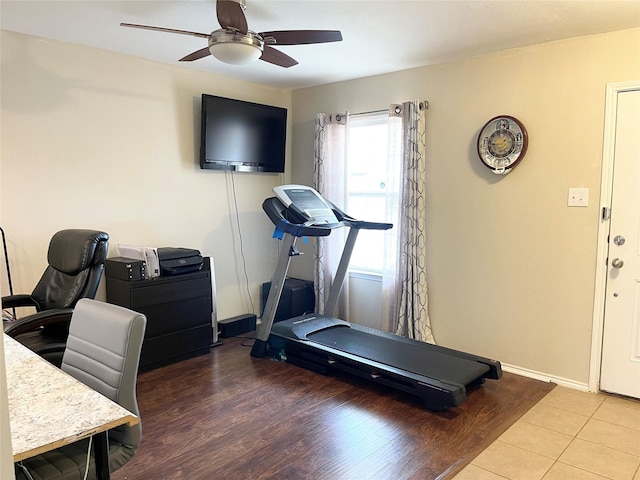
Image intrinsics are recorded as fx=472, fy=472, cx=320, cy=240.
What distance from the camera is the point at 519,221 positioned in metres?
3.57

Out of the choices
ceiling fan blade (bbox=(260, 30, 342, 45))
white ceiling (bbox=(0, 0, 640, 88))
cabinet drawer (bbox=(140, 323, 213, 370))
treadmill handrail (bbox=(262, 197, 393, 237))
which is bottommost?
cabinet drawer (bbox=(140, 323, 213, 370))

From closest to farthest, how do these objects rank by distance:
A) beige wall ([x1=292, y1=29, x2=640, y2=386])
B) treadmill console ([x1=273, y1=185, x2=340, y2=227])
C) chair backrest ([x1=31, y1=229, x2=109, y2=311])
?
chair backrest ([x1=31, y1=229, x2=109, y2=311]) → beige wall ([x1=292, y1=29, x2=640, y2=386]) → treadmill console ([x1=273, y1=185, x2=340, y2=227])

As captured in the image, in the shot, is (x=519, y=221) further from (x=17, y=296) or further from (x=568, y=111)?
(x=17, y=296)

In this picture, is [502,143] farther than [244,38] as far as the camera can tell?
Yes

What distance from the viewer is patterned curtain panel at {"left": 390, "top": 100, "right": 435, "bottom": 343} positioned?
13.2ft

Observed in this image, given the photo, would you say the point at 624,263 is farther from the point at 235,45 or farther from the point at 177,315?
the point at 177,315

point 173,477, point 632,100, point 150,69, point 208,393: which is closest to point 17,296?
point 208,393

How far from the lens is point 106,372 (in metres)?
1.66

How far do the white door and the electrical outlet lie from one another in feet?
0.52

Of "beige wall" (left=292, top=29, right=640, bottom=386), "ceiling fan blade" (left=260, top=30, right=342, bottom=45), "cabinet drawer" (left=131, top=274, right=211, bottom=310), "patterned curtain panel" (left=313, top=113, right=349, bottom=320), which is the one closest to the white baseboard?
"beige wall" (left=292, top=29, right=640, bottom=386)

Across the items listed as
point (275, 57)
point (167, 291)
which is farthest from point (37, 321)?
point (275, 57)

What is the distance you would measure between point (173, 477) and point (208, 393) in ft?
3.20

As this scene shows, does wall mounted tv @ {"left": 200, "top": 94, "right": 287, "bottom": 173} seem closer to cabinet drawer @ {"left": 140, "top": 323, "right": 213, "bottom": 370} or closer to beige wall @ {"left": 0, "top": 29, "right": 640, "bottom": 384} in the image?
beige wall @ {"left": 0, "top": 29, "right": 640, "bottom": 384}

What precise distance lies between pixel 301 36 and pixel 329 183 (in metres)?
2.17
